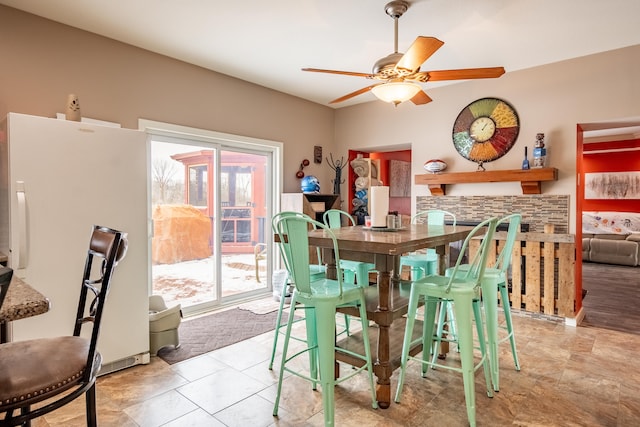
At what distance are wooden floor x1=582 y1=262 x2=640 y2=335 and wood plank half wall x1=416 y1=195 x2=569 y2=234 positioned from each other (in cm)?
103

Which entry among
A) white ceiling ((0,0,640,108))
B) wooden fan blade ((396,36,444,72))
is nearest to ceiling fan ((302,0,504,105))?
wooden fan blade ((396,36,444,72))

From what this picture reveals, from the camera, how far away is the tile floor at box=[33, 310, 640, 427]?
6.88 feet

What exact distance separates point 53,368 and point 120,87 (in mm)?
2866

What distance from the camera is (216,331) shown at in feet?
11.6

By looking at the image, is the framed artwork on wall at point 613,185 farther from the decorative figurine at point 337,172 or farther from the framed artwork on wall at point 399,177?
the decorative figurine at point 337,172

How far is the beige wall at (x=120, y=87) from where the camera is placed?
285 cm

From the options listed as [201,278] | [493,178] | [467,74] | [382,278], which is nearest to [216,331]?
[201,278]

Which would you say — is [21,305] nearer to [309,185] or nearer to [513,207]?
[309,185]

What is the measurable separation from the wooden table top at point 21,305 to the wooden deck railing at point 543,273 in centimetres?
405

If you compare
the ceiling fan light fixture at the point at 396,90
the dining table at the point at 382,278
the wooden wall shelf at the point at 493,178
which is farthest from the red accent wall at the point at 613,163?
the ceiling fan light fixture at the point at 396,90

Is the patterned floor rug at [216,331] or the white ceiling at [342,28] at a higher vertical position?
the white ceiling at [342,28]

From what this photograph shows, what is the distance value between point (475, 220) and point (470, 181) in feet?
1.59

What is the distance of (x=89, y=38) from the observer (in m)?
3.18

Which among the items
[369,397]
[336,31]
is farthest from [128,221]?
[336,31]
